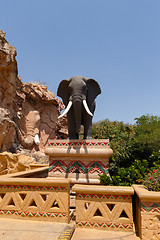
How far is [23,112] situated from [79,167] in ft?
65.7

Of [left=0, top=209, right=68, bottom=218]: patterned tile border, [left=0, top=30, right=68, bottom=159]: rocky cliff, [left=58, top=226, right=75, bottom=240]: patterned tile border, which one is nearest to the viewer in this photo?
[left=58, top=226, right=75, bottom=240]: patterned tile border

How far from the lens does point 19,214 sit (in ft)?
11.0

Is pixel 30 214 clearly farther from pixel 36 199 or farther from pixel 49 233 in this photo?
pixel 49 233

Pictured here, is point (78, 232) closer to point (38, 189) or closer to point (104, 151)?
point (38, 189)

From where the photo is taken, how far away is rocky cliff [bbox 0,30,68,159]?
17531 millimetres

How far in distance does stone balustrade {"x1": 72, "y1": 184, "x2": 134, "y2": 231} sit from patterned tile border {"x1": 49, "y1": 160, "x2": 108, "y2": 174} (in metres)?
1.57

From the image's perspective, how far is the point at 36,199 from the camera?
3336mm

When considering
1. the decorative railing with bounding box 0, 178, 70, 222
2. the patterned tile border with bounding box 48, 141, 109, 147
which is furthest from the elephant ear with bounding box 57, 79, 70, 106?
the decorative railing with bounding box 0, 178, 70, 222

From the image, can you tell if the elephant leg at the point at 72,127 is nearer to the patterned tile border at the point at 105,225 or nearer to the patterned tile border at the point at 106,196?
the patterned tile border at the point at 106,196

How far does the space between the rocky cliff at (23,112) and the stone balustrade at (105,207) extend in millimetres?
15257

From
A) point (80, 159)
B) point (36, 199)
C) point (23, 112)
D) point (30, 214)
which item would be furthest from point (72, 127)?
point (23, 112)

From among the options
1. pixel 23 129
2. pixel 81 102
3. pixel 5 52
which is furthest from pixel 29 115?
pixel 81 102

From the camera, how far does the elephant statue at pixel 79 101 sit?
199 inches

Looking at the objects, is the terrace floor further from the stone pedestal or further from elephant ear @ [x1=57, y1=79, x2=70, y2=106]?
elephant ear @ [x1=57, y1=79, x2=70, y2=106]
